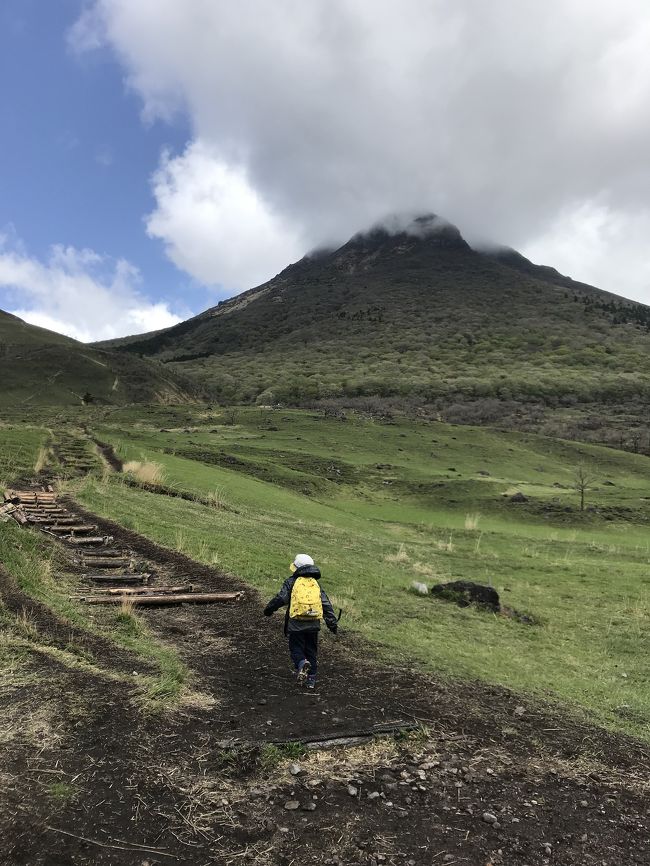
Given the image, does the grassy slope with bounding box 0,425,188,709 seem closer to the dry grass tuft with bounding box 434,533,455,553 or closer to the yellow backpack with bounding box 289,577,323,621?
the yellow backpack with bounding box 289,577,323,621

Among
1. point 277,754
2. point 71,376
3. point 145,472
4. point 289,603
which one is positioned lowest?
point 277,754

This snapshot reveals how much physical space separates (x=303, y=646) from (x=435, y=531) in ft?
86.5

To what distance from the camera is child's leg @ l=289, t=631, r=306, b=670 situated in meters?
8.44

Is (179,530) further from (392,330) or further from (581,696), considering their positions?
(392,330)

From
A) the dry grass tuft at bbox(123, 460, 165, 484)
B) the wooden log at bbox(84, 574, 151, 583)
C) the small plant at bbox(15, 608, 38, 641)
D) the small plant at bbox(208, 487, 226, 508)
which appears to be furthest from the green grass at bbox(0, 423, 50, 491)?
the small plant at bbox(15, 608, 38, 641)

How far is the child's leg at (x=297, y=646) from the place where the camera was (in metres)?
8.44

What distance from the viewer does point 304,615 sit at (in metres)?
8.31

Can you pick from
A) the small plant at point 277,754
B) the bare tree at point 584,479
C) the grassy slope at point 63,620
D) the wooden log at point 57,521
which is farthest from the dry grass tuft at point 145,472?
the bare tree at point 584,479

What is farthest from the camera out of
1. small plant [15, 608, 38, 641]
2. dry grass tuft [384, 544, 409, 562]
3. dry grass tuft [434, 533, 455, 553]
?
dry grass tuft [434, 533, 455, 553]

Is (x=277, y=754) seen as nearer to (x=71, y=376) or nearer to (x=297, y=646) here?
(x=297, y=646)

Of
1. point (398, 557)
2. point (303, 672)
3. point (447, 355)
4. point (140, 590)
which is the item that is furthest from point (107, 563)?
point (447, 355)

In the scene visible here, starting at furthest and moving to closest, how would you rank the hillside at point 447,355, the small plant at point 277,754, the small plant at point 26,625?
the hillside at point 447,355
the small plant at point 26,625
the small plant at point 277,754

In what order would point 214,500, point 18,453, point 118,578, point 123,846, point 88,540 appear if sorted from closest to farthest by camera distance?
point 123,846, point 118,578, point 88,540, point 214,500, point 18,453

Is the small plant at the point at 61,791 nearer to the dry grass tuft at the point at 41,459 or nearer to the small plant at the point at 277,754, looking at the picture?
the small plant at the point at 277,754
